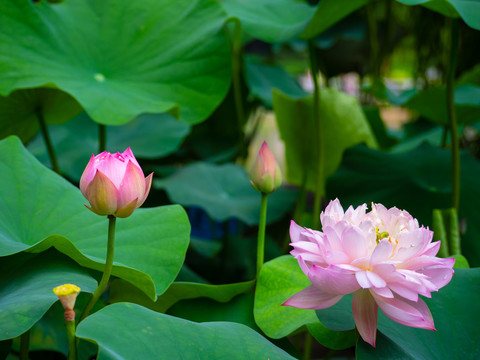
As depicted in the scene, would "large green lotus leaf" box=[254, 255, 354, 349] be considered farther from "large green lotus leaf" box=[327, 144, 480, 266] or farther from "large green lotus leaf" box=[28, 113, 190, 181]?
"large green lotus leaf" box=[28, 113, 190, 181]

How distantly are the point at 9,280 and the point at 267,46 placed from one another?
6.14 ft

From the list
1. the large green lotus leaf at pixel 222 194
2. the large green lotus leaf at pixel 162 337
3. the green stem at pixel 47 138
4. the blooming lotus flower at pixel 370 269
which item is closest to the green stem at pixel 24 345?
the large green lotus leaf at pixel 162 337

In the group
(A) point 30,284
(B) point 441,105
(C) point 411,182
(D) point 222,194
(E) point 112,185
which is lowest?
(D) point 222,194

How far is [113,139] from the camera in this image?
130 centimetres

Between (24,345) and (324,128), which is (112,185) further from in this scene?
(324,128)

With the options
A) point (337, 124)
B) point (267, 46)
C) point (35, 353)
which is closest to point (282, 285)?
point (35, 353)

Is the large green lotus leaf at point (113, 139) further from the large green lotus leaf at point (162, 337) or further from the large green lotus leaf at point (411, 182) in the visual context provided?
the large green lotus leaf at point (162, 337)

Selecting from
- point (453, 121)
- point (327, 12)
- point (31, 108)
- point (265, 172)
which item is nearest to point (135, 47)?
point (31, 108)

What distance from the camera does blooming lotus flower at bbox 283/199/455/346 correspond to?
389 millimetres

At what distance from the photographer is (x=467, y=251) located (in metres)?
0.96

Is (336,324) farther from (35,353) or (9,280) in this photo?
(35,353)

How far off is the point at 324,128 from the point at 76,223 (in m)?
0.65

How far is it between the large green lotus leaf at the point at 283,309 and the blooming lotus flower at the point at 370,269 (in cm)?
11

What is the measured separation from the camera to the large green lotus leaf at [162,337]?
1.25 feet
